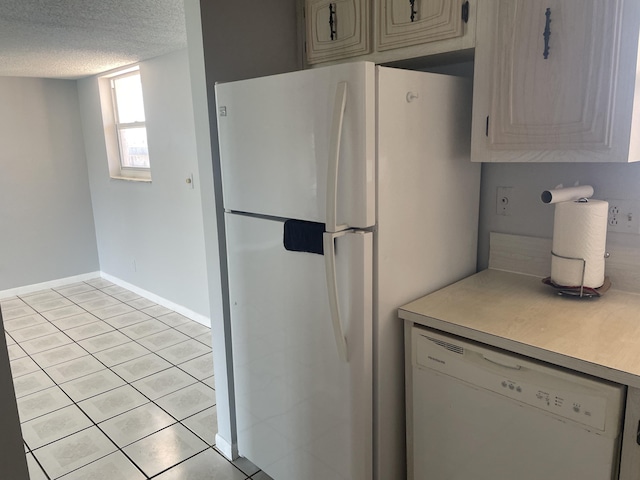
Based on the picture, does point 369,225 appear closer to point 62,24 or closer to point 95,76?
point 62,24

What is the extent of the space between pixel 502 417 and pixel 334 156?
0.92 metres

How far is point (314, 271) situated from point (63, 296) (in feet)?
13.5

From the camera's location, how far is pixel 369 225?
144 centimetres

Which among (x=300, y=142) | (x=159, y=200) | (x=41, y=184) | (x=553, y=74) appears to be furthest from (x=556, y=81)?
(x=41, y=184)

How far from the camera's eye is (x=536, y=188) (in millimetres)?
1827

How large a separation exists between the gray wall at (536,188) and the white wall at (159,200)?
2296mm

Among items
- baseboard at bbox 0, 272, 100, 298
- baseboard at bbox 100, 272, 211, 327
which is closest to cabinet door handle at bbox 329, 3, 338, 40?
baseboard at bbox 100, 272, 211, 327

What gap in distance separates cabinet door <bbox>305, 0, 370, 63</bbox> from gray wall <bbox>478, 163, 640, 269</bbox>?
2.45 feet

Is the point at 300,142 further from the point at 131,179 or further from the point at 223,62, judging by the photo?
the point at 131,179

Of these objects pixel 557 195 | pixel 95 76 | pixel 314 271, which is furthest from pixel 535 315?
pixel 95 76

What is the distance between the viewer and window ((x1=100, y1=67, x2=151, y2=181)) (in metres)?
4.28

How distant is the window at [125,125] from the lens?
4281 millimetres

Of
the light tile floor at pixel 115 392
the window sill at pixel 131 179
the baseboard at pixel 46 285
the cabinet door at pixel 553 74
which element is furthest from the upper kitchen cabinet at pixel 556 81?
the baseboard at pixel 46 285

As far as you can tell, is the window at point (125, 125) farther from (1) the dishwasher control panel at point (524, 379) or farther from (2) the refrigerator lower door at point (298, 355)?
(1) the dishwasher control panel at point (524, 379)
